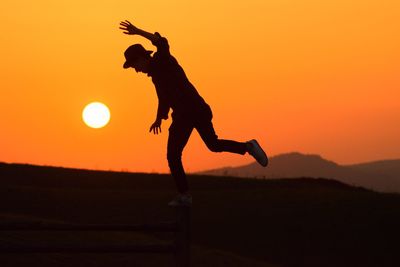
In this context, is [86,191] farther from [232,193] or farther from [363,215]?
[363,215]

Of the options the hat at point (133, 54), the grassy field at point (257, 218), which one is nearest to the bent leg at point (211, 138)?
the hat at point (133, 54)

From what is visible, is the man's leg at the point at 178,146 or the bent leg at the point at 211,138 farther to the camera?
the bent leg at the point at 211,138

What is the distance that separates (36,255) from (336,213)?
40.7 ft

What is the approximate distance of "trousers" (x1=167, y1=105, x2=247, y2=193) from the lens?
36.2 feet

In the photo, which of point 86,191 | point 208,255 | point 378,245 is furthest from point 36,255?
point 86,191

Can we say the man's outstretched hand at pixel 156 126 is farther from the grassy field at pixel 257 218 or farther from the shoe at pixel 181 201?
the grassy field at pixel 257 218

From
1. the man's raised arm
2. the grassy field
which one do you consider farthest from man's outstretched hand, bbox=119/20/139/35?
the grassy field

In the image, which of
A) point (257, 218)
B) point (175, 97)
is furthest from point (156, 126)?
point (257, 218)

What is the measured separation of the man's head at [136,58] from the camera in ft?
36.4

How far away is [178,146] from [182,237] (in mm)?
1084

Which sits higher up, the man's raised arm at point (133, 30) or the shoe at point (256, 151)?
the man's raised arm at point (133, 30)

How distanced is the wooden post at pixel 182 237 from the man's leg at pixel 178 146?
25cm

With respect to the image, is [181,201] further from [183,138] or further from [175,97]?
[175,97]

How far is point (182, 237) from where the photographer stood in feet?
36.5
